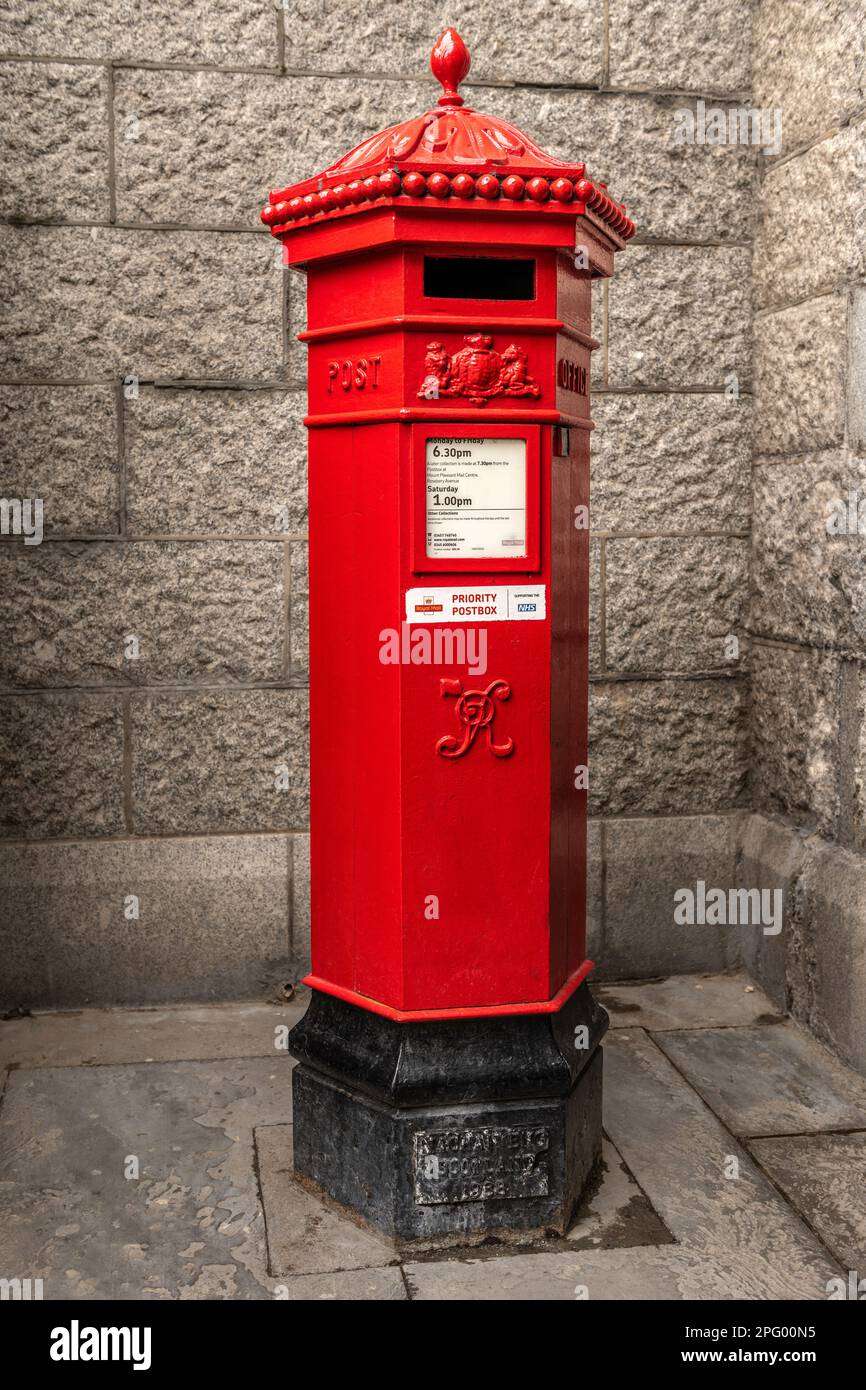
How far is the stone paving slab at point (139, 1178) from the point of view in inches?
118

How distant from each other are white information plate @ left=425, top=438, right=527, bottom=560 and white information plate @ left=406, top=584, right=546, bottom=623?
8cm

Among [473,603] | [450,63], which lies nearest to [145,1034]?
[473,603]

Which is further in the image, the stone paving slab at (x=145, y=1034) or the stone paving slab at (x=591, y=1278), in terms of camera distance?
the stone paving slab at (x=145, y=1034)

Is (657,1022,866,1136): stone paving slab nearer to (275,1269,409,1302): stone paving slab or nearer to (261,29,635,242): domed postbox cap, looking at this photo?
(275,1269,409,1302): stone paving slab

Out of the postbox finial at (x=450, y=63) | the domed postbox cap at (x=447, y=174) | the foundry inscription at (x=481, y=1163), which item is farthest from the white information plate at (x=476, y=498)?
the foundry inscription at (x=481, y=1163)

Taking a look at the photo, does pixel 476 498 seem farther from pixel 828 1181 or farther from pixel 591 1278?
pixel 828 1181

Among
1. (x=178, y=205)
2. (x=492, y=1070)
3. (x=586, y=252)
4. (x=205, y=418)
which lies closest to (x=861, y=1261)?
(x=492, y=1070)

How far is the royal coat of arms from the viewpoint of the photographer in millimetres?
2873

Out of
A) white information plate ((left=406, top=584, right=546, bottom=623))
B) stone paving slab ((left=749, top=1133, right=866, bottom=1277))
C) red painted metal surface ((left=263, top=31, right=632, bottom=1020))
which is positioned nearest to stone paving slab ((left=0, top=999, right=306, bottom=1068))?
red painted metal surface ((left=263, top=31, right=632, bottom=1020))

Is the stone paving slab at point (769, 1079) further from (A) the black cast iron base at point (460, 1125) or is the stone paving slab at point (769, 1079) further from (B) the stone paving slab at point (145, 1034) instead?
(B) the stone paving slab at point (145, 1034)

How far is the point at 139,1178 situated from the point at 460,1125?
94cm

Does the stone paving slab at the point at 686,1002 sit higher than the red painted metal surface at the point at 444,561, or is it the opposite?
the red painted metal surface at the point at 444,561

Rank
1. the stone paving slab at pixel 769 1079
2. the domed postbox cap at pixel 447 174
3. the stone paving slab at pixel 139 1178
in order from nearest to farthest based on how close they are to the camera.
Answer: the domed postbox cap at pixel 447 174 < the stone paving slab at pixel 139 1178 < the stone paving slab at pixel 769 1079

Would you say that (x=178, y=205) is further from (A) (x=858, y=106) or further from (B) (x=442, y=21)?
(A) (x=858, y=106)
